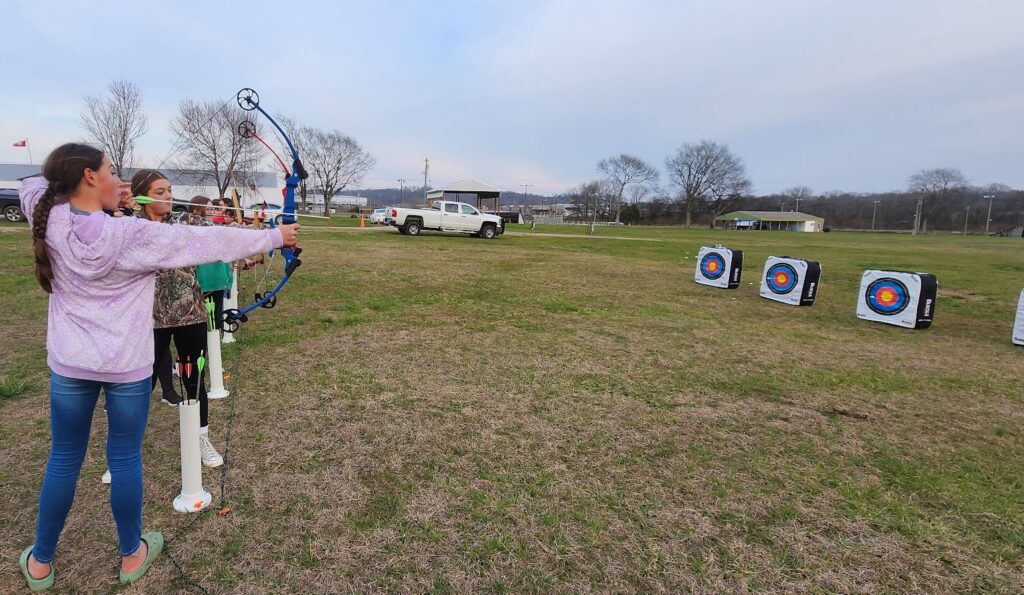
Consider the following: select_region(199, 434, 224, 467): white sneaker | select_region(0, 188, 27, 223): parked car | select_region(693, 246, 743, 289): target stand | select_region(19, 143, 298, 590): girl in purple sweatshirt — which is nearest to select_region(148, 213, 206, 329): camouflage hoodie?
select_region(199, 434, 224, 467): white sneaker

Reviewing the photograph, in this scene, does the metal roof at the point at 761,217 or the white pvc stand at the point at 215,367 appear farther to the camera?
the metal roof at the point at 761,217

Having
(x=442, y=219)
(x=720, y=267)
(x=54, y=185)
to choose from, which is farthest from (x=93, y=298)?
(x=442, y=219)

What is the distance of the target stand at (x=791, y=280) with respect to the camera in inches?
330

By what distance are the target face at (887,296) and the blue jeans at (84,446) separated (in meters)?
8.99

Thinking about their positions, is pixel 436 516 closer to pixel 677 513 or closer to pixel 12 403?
pixel 677 513

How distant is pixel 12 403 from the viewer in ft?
11.1

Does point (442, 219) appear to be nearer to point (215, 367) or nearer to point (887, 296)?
point (887, 296)

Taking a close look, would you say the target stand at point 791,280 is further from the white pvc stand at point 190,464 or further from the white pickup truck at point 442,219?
the white pickup truck at point 442,219

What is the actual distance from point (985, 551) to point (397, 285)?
26.4 feet

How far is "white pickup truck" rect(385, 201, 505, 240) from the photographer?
20844 millimetres

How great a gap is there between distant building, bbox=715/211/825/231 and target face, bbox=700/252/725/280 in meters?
78.1

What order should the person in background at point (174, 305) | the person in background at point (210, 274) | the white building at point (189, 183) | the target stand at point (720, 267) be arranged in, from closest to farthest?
the person in background at point (174, 305)
the person in background at point (210, 274)
the target stand at point (720, 267)
the white building at point (189, 183)

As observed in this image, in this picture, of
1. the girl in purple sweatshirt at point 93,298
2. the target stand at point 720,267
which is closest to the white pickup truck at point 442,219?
the target stand at point 720,267

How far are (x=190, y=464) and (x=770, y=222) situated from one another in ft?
318
